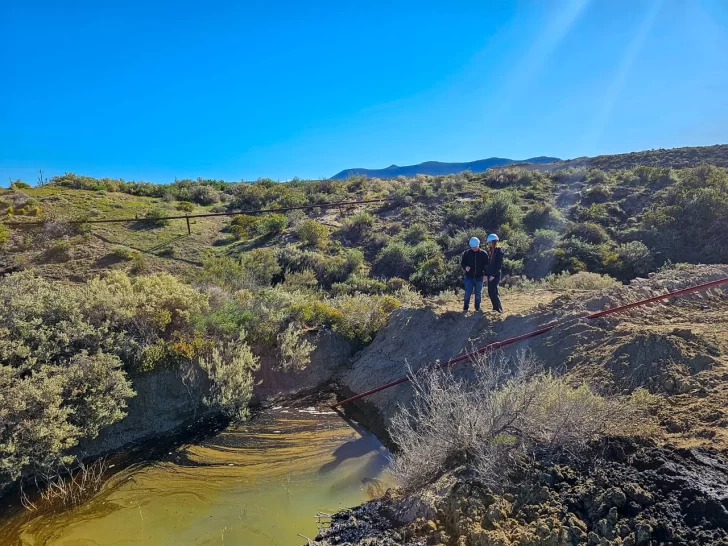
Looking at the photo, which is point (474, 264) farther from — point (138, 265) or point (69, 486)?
point (138, 265)

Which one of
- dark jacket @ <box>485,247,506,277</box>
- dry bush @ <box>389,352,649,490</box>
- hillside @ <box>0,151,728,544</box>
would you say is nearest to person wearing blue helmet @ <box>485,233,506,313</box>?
dark jacket @ <box>485,247,506,277</box>

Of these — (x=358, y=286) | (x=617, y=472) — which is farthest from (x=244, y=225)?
(x=617, y=472)

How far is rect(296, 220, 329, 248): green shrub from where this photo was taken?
685 inches

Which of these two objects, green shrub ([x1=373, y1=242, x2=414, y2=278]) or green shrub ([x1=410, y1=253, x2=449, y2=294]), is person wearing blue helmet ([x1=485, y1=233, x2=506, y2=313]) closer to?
green shrub ([x1=410, y1=253, x2=449, y2=294])

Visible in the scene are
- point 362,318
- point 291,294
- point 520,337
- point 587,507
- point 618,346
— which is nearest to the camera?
point 587,507

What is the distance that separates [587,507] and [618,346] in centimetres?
329

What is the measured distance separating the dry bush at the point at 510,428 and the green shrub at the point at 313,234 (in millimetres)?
12541

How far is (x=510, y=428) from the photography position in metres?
4.92

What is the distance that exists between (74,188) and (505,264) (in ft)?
71.3

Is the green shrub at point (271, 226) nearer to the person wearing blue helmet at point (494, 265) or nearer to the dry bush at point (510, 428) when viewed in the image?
the person wearing blue helmet at point (494, 265)

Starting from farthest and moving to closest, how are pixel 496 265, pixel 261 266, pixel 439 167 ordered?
1. pixel 439 167
2. pixel 261 266
3. pixel 496 265

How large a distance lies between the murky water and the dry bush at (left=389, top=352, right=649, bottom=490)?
50.4 inches

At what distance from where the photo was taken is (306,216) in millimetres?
20922

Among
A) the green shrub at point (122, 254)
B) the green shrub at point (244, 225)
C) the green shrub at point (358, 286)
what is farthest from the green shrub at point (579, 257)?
the green shrub at point (122, 254)
